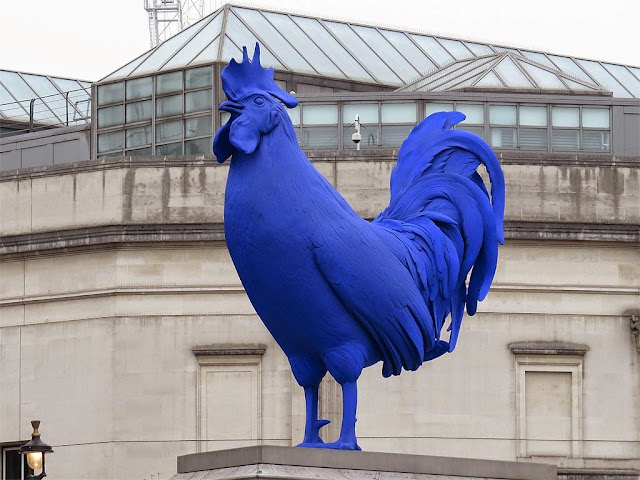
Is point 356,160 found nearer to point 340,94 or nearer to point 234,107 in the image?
point 340,94

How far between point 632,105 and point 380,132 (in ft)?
22.2

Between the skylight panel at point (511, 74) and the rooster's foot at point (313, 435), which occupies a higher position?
the skylight panel at point (511, 74)

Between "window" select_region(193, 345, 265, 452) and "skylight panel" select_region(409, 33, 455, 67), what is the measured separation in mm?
19253

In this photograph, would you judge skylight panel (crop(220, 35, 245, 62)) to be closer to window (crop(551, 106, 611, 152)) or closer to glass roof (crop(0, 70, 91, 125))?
glass roof (crop(0, 70, 91, 125))

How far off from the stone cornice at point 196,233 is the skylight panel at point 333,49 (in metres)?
13.0

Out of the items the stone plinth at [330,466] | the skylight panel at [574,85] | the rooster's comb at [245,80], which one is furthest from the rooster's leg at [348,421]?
the skylight panel at [574,85]

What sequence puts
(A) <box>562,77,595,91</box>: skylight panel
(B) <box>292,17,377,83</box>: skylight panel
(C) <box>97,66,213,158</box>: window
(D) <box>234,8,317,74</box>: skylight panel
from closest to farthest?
1. (C) <box>97,66,213,158</box>: window
2. (A) <box>562,77,595,91</box>: skylight panel
3. (D) <box>234,8,317,74</box>: skylight panel
4. (B) <box>292,17,377,83</box>: skylight panel

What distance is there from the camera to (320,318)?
25844 mm

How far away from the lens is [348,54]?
225 feet

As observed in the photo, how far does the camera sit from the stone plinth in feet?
80.1

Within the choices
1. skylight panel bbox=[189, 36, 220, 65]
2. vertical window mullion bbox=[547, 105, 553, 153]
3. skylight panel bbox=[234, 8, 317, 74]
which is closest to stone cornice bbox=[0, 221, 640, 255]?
vertical window mullion bbox=[547, 105, 553, 153]

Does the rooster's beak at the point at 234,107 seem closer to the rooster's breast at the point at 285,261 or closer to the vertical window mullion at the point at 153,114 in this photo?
the rooster's breast at the point at 285,261

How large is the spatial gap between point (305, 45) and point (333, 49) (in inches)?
47.5

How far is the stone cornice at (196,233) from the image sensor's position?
54938mm
